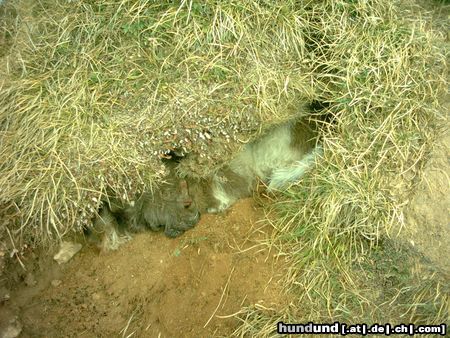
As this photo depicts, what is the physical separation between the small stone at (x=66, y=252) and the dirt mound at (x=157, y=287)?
0.16 ft

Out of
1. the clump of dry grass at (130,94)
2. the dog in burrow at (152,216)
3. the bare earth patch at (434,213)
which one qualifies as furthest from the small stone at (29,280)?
the bare earth patch at (434,213)

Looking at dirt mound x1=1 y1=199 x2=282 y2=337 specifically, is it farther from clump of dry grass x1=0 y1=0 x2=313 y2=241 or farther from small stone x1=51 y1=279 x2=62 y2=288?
clump of dry grass x1=0 y1=0 x2=313 y2=241

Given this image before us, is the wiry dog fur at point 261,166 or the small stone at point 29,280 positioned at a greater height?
the small stone at point 29,280

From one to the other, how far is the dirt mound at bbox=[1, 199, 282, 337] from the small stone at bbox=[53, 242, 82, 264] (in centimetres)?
5

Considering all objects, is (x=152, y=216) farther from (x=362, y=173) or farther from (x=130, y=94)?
(x=362, y=173)

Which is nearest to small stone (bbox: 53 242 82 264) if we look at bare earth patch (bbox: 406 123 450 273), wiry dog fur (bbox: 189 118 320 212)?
wiry dog fur (bbox: 189 118 320 212)

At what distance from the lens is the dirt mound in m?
2.98

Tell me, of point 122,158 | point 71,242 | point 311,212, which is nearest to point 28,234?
point 71,242

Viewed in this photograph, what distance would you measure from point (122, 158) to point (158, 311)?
39.6 inches

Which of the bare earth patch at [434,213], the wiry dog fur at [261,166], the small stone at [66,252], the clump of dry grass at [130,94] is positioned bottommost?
the bare earth patch at [434,213]

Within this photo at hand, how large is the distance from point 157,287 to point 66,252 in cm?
66

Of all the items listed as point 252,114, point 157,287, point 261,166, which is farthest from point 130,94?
point 157,287

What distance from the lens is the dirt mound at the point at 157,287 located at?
2984mm

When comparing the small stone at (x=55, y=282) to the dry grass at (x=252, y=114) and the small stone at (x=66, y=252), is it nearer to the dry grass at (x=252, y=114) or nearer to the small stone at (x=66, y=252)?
the small stone at (x=66, y=252)
